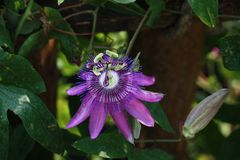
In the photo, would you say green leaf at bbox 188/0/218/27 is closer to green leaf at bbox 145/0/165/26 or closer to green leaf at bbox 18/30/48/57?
green leaf at bbox 145/0/165/26

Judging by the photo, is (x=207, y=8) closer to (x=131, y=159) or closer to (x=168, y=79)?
(x=131, y=159)

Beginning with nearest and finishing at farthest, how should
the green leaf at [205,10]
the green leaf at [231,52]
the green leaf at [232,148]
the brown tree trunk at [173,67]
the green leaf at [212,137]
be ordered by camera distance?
the green leaf at [205,10] < the green leaf at [231,52] < the green leaf at [232,148] < the brown tree trunk at [173,67] < the green leaf at [212,137]

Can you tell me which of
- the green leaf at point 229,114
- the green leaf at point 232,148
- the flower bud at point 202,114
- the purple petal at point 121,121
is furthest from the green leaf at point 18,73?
the green leaf at point 229,114

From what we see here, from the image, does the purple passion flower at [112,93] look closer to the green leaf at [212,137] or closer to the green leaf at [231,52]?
the green leaf at [231,52]

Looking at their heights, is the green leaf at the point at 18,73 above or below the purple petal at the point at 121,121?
above

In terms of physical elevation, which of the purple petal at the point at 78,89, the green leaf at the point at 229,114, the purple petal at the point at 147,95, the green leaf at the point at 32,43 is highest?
the green leaf at the point at 32,43

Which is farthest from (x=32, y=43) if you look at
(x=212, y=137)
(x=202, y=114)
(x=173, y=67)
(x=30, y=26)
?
(x=212, y=137)

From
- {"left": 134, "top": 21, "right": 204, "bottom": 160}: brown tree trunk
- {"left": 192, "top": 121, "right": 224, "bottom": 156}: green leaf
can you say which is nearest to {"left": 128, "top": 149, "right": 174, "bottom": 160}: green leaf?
{"left": 134, "top": 21, "right": 204, "bottom": 160}: brown tree trunk
